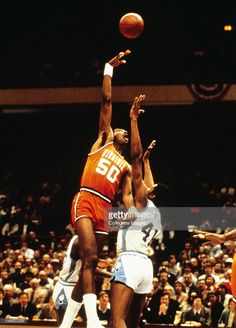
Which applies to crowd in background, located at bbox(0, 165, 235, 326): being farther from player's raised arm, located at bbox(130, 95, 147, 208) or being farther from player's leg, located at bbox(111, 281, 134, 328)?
player's leg, located at bbox(111, 281, 134, 328)

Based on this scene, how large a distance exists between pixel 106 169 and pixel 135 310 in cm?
136

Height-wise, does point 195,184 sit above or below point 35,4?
below

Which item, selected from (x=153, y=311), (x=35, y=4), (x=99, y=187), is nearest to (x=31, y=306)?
(x=153, y=311)

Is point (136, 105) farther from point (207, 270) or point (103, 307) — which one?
point (207, 270)

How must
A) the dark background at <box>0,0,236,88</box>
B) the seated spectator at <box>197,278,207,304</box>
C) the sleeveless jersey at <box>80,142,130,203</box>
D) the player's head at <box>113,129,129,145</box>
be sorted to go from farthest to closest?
the dark background at <box>0,0,236,88</box>, the seated spectator at <box>197,278,207,304</box>, the player's head at <box>113,129,129,145</box>, the sleeveless jersey at <box>80,142,130,203</box>

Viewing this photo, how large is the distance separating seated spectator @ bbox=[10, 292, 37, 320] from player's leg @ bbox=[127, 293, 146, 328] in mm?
6291

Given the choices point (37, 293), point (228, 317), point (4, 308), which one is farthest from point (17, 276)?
point (228, 317)

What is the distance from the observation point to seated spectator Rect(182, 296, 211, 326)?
39.6ft

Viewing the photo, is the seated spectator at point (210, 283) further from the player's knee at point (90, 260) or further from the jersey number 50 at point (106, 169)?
the player's knee at point (90, 260)

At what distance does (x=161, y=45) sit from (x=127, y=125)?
2.77 m

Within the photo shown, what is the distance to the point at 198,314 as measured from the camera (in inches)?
479

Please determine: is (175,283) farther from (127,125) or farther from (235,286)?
(127,125)

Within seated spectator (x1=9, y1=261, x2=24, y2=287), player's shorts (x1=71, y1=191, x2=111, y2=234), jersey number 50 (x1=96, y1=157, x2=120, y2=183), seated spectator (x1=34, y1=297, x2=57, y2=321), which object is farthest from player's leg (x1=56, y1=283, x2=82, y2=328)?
seated spectator (x1=9, y1=261, x2=24, y2=287)

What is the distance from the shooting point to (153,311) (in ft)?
40.4
